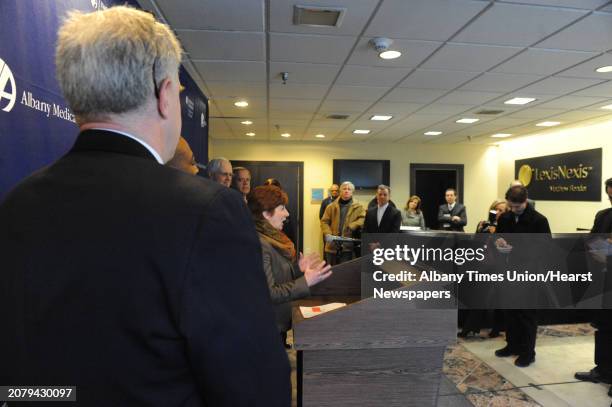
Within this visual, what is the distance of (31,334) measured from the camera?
1.77ft

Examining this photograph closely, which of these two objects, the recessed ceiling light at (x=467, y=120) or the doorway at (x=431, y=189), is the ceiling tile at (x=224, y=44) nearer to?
the recessed ceiling light at (x=467, y=120)

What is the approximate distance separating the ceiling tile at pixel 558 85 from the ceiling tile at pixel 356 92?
163 centimetres

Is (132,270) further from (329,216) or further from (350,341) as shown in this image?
(329,216)

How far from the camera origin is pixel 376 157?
8.81 m

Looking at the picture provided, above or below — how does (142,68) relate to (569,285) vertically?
above

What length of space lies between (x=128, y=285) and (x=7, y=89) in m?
1.15

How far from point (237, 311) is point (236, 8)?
248cm

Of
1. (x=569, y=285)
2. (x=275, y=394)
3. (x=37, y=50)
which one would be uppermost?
(x=37, y=50)

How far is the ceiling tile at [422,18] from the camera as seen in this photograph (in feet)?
7.98

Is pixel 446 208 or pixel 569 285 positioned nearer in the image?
pixel 569 285

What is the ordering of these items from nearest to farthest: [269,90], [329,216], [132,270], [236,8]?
[132,270] < [236,8] < [269,90] < [329,216]

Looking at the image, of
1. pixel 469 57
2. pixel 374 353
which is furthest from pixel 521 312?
pixel 374 353

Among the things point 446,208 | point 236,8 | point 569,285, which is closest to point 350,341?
point 236,8

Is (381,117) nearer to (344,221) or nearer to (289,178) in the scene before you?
(344,221)
